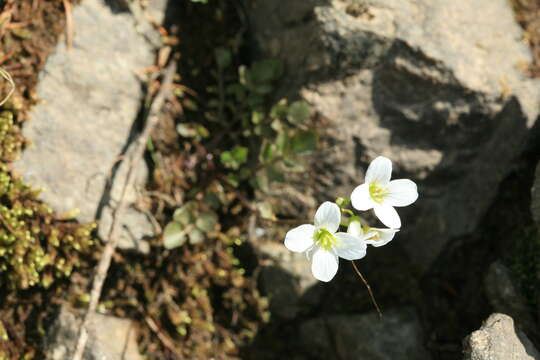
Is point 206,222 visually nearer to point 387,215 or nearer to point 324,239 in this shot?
point 324,239

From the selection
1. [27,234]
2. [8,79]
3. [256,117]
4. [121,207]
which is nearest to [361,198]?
[256,117]

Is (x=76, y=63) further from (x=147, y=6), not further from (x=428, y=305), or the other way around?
(x=428, y=305)

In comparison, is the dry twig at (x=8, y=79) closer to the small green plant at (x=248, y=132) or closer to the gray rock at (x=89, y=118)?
the gray rock at (x=89, y=118)

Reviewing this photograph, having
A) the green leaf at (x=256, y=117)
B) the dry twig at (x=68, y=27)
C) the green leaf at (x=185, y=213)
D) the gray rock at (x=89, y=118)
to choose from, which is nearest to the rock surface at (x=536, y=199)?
the green leaf at (x=256, y=117)

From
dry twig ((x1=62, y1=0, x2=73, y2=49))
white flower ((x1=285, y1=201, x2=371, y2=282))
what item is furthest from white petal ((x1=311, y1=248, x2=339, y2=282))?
dry twig ((x1=62, y1=0, x2=73, y2=49))

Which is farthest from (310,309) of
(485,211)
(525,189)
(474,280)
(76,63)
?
(76,63)

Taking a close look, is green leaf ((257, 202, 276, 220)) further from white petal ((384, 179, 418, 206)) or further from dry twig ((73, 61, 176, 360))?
white petal ((384, 179, 418, 206))

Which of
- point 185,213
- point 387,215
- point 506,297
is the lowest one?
point 185,213
